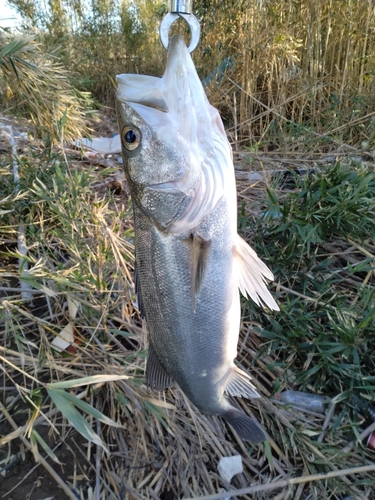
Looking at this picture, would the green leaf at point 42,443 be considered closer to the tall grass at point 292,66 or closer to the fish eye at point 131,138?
the fish eye at point 131,138

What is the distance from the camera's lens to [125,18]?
Result: 8.40 metres

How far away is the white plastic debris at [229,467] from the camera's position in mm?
1926

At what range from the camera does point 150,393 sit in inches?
76.4

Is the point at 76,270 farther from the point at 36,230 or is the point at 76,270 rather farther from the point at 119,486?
the point at 119,486

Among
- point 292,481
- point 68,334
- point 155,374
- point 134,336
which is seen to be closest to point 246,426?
point 155,374

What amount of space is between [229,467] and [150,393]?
57 centimetres

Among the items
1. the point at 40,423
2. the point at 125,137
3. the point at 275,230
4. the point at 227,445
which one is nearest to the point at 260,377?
the point at 227,445

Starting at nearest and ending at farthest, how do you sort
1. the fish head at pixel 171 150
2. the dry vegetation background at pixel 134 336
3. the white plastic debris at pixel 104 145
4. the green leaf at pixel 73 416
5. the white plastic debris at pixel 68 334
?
the fish head at pixel 171 150 < the green leaf at pixel 73 416 < the dry vegetation background at pixel 134 336 < the white plastic debris at pixel 68 334 < the white plastic debris at pixel 104 145

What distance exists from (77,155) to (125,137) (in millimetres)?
3171

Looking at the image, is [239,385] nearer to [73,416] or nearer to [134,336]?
[73,416]

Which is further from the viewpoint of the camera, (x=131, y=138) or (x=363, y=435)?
(x=363, y=435)

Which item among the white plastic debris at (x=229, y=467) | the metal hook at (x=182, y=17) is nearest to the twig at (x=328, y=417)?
the white plastic debris at (x=229, y=467)

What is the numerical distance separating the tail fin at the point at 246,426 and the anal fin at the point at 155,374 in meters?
0.27

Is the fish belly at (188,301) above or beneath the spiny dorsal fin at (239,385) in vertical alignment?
above
